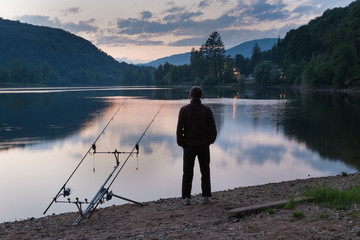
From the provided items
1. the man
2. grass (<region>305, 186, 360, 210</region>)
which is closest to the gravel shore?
grass (<region>305, 186, 360, 210</region>)

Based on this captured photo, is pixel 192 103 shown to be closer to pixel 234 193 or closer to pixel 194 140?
pixel 194 140

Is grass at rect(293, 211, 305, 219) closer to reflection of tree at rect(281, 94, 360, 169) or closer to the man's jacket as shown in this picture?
the man's jacket

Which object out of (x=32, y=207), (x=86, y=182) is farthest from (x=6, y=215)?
(x=86, y=182)

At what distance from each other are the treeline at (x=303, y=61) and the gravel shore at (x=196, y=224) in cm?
6954

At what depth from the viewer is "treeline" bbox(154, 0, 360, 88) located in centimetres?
7469

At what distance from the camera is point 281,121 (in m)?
29.1

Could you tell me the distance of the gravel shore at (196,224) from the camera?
5.21m

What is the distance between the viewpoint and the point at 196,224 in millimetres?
6074

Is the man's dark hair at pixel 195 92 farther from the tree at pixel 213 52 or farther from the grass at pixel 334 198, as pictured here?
the tree at pixel 213 52

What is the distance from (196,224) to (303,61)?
109464 mm

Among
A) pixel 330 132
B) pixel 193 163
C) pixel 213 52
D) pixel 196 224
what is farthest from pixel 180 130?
pixel 213 52

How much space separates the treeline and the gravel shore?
228 ft

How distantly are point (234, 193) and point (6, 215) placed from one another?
20.5ft

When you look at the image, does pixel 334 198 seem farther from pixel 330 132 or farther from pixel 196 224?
pixel 330 132
